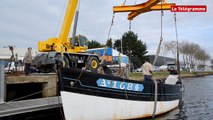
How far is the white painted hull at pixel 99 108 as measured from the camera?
775cm

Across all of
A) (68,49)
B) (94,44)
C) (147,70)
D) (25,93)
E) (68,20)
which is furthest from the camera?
(94,44)

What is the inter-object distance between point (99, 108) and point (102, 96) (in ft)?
1.22

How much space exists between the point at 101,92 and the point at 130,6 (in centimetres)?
635

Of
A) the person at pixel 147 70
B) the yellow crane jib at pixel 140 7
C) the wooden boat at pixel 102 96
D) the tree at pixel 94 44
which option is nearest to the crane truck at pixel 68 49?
the yellow crane jib at pixel 140 7

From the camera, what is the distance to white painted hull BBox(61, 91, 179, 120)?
7.75 meters

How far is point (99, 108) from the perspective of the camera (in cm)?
821

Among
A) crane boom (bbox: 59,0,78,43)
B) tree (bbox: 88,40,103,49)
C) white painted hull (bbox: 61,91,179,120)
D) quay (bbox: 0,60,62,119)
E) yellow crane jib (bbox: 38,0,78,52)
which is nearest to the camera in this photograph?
quay (bbox: 0,60,62,119)

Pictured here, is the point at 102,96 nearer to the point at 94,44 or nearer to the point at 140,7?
the point at 140,7

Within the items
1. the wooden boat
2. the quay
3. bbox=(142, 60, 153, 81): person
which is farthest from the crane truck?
the wooden boat

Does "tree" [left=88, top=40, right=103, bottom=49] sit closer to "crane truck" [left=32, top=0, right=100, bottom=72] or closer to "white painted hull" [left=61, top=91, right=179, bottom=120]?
"crane truck" [left=32, top=0, right=100, bottom=72]

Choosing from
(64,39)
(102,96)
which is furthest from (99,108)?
(64,39)

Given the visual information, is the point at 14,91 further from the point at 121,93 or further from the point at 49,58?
the point at 49,58

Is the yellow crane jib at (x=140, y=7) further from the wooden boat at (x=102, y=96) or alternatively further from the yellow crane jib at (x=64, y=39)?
the wooden boat at (x=102, y=96)

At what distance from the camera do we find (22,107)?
7.46 m
